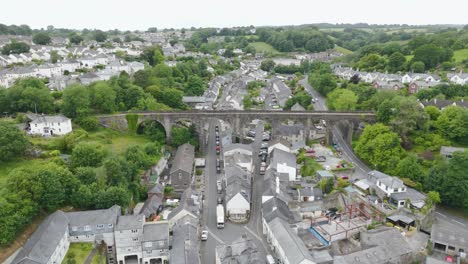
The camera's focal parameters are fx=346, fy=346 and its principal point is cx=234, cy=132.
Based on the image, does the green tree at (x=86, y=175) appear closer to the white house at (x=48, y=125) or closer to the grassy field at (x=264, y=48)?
the white house at (x=48, y=125)

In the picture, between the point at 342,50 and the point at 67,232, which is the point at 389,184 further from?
the point at 342,50

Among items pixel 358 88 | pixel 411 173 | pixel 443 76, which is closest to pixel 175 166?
pixel 411 173

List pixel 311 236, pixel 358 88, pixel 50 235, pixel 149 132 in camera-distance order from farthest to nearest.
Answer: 1. pixel 358 88
2. pixel 149 132
3. pixel 311 236
4. pixel 50 235

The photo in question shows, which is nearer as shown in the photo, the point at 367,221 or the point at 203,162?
the point at 367,221

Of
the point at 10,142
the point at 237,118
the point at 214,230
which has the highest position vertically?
the point at 10,142

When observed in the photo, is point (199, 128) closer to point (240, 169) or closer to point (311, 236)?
point (240, 169)

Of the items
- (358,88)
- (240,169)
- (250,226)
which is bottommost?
(250,226)

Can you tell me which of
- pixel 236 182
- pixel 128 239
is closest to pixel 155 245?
pixel 128 239
